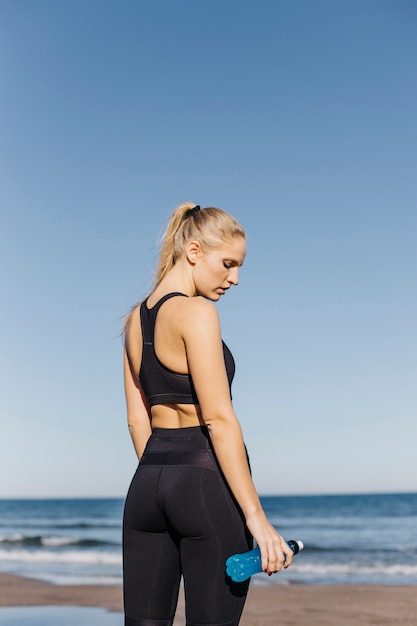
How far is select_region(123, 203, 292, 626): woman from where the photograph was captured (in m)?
2.08

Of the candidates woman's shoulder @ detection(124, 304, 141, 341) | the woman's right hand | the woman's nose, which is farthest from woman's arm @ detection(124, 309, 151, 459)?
the woman's right hand

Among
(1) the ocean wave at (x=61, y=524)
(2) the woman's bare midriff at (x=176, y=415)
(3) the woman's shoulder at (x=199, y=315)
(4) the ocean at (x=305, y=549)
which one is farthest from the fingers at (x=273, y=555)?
(1) the ocean wave at (x=61, y=524)

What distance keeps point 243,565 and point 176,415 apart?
461 millimetres

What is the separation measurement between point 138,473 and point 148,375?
286mm

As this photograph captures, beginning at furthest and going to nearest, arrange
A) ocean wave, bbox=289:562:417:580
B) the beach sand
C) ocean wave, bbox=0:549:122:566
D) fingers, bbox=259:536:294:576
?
ocean wave, bbox=0:549:122:566, ocean wave, bbox=289:562:417:580, the beach sand, fingers, bbox=259:536:294:576

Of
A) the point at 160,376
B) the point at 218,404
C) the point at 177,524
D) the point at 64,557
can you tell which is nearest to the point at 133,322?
the point at 160,376

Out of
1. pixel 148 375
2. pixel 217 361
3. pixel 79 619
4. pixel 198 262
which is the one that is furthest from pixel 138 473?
pixel 79 619

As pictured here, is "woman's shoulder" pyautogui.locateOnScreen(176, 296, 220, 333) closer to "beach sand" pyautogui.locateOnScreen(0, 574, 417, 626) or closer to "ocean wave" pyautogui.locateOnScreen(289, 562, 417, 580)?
"beach sand" pyautogui.locateOnScreen(0, 574, 417, 626)

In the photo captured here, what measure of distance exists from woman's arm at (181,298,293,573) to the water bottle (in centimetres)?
7

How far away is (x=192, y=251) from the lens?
2.34 m

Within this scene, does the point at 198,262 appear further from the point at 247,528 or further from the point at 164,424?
the point at 247,528

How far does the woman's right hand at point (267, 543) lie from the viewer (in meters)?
2.03

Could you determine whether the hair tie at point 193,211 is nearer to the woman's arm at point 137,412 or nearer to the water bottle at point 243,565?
the woman's arm at point 137,412

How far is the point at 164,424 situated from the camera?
225 cm
